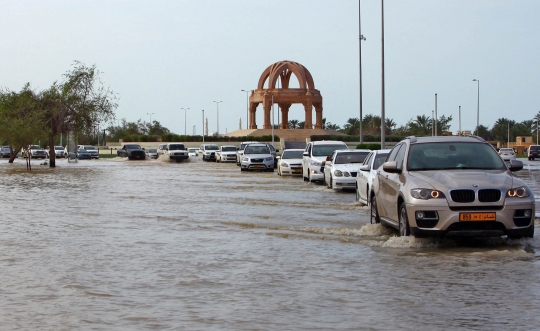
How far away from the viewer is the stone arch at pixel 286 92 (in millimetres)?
92012

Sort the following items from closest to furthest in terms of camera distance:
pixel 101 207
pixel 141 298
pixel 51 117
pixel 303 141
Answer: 1. pixel 141 298
2. pixel 101 207
3. pixel 51 117
4. pixel 303 141

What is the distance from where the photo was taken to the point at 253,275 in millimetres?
9297

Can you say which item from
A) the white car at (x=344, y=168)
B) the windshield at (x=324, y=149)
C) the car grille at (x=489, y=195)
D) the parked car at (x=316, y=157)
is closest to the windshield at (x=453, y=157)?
the car grille at (x=489, y=195)

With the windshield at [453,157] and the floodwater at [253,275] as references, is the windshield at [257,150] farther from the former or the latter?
the windshield at [453,157]

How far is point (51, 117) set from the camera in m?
56.9

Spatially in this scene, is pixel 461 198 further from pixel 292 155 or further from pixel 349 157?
pixel 292 155

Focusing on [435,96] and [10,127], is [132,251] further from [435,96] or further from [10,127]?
[435,96]

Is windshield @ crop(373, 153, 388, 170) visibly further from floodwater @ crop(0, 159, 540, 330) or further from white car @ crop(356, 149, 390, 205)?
floodwater @ crop(0, 159, 540, 330)

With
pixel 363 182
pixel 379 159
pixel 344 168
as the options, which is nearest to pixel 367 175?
pixel 363 182

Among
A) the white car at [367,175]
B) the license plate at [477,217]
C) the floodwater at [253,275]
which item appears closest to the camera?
the floodwater at [253,275]

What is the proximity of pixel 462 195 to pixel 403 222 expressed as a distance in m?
1.13

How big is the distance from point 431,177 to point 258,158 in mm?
32495

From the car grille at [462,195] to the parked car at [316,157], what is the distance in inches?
740

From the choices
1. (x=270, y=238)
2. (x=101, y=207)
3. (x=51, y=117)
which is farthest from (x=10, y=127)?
(x=270, y=238)
